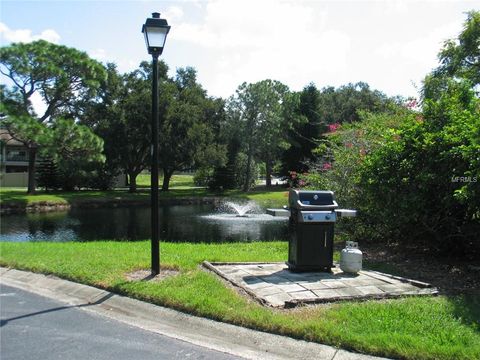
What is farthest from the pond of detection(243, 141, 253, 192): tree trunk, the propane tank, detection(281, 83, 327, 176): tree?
detection(281, 83, 327, 176): tree

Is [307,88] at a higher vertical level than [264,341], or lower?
higher

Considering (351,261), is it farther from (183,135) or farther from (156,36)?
(183,135)

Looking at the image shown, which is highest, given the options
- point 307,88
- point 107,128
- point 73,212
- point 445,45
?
point 307,88

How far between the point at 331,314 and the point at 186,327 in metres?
1.55

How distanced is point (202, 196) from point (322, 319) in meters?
36.6

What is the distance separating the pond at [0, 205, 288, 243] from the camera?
17.8 meters

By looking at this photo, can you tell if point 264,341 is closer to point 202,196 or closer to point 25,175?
point 202,196

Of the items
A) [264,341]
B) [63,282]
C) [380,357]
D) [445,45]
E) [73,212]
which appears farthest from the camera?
[73,212]

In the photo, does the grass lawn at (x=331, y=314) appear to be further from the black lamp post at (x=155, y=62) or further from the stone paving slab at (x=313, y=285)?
the black lamp post at (x=155, y=62)

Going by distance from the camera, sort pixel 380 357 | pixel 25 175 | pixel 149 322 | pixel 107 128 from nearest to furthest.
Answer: pixel 380 357 < pixel 149 322 < pixel 107 128 < pixel 25 175

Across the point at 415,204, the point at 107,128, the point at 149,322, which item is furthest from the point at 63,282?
the point at 107,128

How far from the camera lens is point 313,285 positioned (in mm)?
6277

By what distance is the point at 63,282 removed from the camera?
7.07 meters

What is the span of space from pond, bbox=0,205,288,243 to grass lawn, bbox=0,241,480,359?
9602 millimetres
